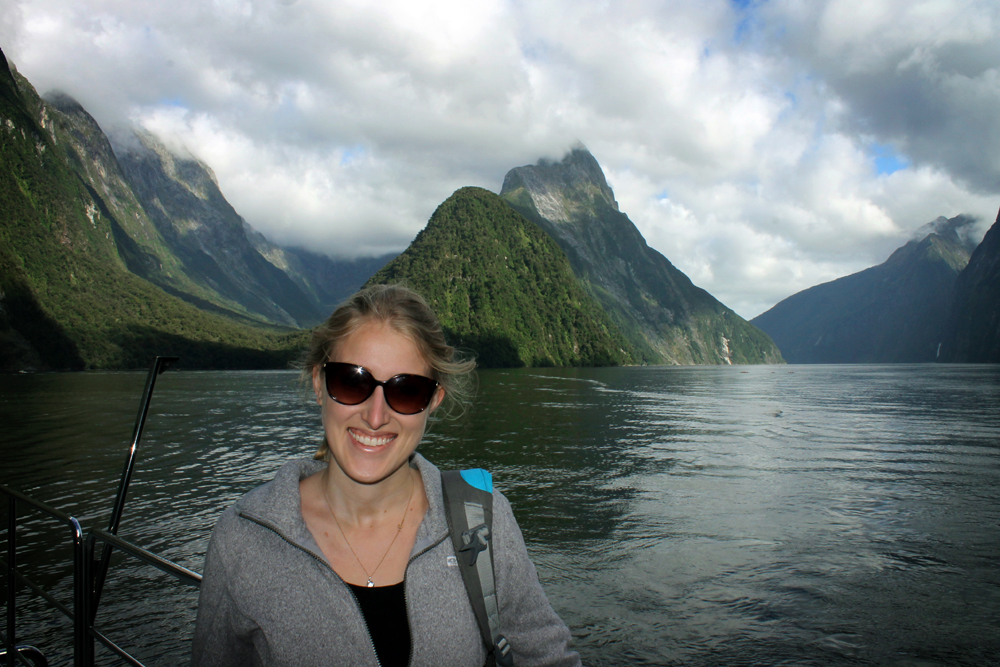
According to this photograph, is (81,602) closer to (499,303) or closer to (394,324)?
(394,324)

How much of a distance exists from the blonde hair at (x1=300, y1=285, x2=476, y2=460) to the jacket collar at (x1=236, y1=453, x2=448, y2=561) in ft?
0.95

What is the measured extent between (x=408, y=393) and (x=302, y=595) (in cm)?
85

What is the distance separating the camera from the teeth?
231 cm

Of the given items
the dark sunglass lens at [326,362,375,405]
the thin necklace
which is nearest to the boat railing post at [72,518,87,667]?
the thin necklace

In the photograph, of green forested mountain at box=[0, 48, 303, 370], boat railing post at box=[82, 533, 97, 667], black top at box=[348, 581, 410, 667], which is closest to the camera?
black top at box=[348, 581, 410, 667]

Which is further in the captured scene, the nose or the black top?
the nose

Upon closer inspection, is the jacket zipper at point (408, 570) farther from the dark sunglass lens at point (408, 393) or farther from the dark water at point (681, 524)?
the dark water at point (681, 524)

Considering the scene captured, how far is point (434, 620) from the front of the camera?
2.08 metres

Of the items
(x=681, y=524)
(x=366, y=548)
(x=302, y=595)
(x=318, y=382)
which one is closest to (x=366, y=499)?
(x=366, y=548)

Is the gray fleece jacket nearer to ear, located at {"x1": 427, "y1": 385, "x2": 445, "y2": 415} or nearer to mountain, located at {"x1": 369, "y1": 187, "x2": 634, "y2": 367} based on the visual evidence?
ear, located at {"x1": 427, "y1": 385, "x2": 445, "y2": 415}

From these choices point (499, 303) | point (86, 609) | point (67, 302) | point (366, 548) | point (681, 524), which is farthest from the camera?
point (499, 303)

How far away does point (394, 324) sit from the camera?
2449 mm

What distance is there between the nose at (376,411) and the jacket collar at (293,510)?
0.25 m

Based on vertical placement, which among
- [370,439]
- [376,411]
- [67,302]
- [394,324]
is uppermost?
[67,302]
